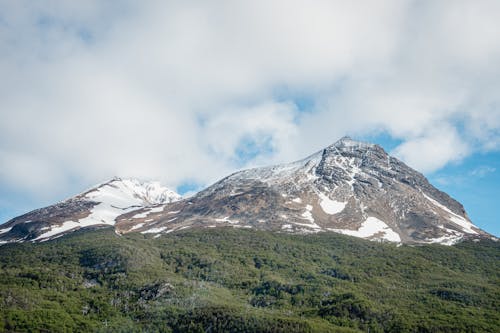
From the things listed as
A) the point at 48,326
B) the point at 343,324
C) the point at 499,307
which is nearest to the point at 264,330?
the point at 343,324

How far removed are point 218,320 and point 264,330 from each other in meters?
19.0

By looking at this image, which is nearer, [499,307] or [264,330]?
[264,330]

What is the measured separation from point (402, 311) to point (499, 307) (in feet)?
126

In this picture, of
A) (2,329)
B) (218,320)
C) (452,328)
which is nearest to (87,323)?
(2,329)

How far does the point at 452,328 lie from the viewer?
600 ft

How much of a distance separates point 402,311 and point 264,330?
57.2m

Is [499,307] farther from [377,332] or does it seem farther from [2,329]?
[2,329]

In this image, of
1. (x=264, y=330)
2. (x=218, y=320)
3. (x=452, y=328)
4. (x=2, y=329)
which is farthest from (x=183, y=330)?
(x=452, y=328)

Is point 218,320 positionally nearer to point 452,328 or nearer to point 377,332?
point 377,332

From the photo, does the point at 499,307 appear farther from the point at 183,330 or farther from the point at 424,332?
the point at 183,330

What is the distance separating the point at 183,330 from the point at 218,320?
14.3 metres

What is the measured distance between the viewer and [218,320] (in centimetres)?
19050

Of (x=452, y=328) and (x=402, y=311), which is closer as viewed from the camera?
(x=452, y=328)

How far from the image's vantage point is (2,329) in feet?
602
